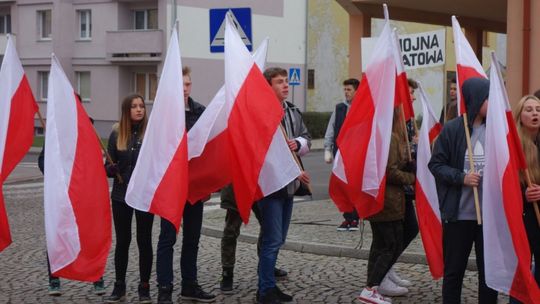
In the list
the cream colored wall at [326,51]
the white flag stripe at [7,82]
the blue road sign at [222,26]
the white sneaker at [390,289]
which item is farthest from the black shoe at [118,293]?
the cream colored wall at [326,51]

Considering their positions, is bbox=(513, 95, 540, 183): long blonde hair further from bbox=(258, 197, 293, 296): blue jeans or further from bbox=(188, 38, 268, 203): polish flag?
bbox=(188, 38, 268, 203): polish flag

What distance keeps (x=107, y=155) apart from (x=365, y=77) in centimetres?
225

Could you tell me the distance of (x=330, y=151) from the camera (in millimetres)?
11234

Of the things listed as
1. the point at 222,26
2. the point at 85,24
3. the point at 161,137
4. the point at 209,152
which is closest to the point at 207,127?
the point at 209,152

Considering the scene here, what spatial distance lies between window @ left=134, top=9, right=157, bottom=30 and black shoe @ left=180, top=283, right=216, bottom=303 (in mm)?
33222

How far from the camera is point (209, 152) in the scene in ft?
24.6

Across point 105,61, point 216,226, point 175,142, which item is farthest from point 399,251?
point 105,61

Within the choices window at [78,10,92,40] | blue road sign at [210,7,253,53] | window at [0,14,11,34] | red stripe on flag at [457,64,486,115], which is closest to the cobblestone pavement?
red stripe on flag at [457,64,486,115]

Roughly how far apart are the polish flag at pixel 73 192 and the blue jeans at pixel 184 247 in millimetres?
450

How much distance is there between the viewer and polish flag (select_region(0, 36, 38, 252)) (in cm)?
736

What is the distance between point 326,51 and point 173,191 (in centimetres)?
3639

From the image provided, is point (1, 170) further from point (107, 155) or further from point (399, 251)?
point (399, 251)

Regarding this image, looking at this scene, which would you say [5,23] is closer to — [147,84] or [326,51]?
[147,84]

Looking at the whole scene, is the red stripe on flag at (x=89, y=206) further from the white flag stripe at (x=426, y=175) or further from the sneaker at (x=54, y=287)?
the white flag stripe at (x=426, y=175)
